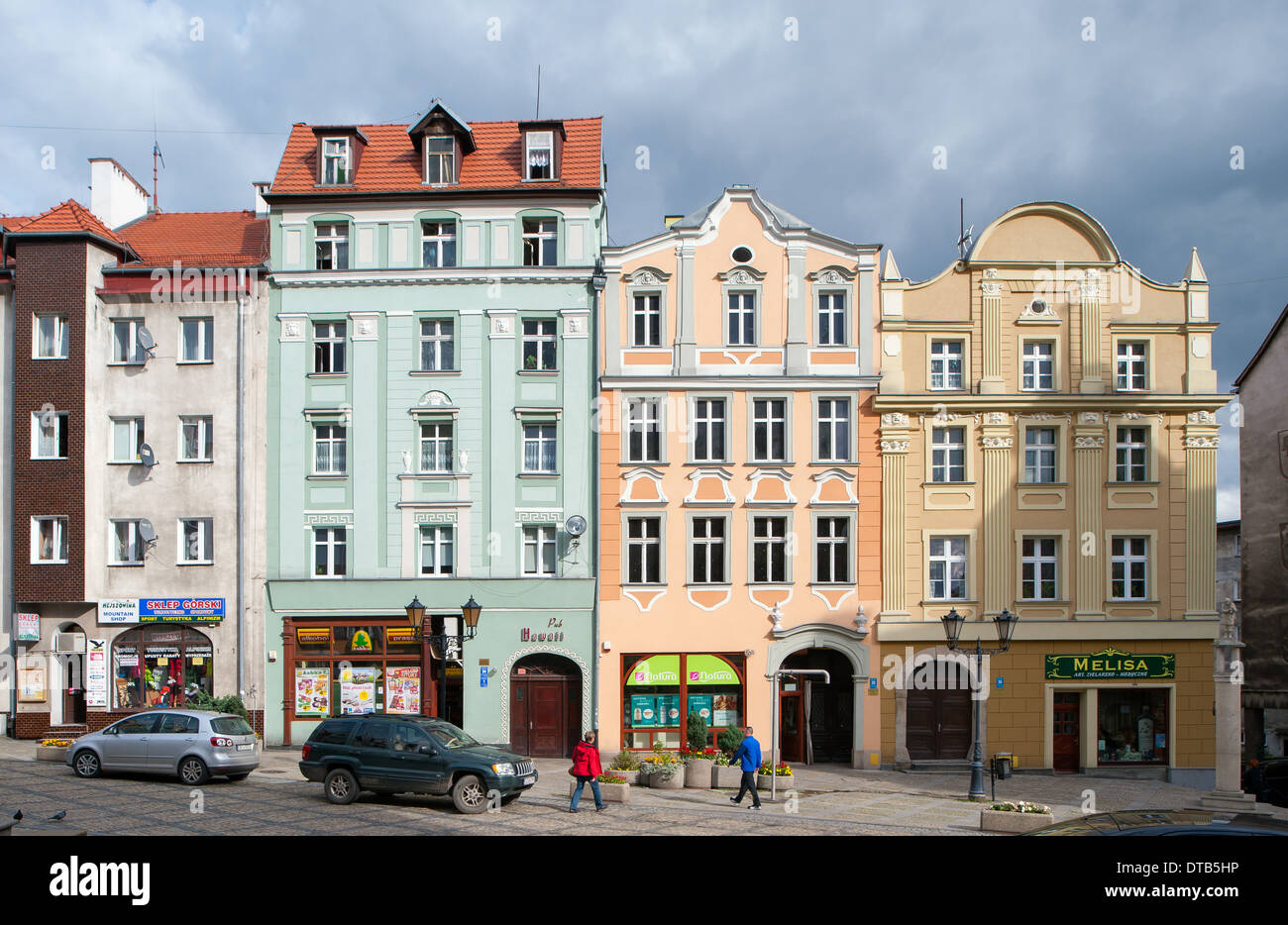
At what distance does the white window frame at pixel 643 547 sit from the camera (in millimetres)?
28281

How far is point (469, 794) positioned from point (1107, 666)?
61.9ft

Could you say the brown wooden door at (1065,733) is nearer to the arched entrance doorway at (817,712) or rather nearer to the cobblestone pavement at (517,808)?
the cobblestone pavement at (517,808)

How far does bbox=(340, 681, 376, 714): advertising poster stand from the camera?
28.1m

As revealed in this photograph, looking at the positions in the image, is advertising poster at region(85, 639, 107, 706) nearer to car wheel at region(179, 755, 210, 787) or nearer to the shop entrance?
car wheel at region(179, 755, 210, 787)

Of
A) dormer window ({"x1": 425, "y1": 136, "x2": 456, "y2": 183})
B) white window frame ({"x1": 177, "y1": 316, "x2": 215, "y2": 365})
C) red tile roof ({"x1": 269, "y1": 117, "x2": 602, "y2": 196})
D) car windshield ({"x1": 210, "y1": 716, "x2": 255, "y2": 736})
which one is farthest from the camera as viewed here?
dormer window ({"x1": 425, "y1": 136, "x2": 456, "y2": 183})

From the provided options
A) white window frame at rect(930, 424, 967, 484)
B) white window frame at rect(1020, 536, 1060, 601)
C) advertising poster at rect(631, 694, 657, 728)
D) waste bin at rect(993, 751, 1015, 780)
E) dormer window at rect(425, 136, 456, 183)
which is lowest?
waste bin at rect(993, 751, 1015, 780)

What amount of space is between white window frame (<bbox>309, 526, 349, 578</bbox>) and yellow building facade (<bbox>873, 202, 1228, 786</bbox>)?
15.2 m

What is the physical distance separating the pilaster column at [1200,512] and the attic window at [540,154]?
19802 mm

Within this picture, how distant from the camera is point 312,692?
2814 cm

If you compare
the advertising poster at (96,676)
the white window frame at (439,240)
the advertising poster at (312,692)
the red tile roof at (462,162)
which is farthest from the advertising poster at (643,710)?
the advertising poster at (96,676)

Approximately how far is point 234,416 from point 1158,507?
86.7ft

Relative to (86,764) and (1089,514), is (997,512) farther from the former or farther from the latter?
(86,764)

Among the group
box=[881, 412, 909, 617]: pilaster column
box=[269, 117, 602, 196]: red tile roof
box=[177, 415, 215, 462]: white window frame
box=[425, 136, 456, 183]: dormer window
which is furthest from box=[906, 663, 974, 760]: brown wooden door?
box=[177, 415, 215, 462]: white window frame
